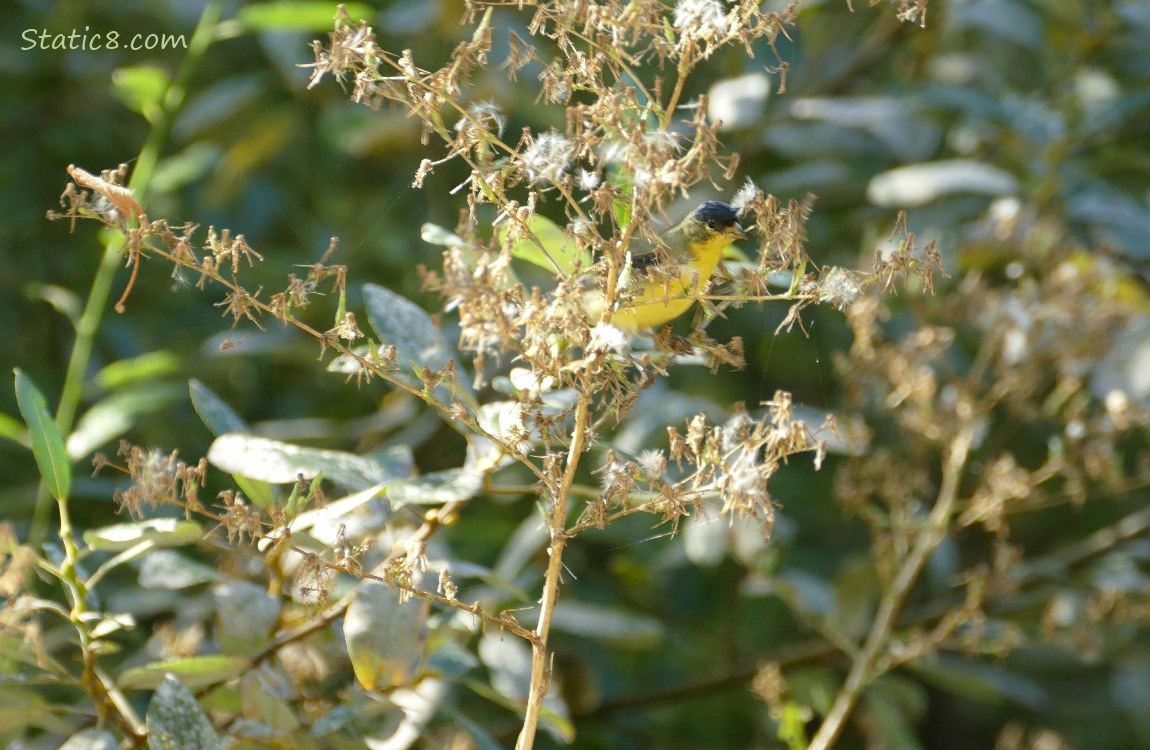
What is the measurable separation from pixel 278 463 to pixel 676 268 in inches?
13.0

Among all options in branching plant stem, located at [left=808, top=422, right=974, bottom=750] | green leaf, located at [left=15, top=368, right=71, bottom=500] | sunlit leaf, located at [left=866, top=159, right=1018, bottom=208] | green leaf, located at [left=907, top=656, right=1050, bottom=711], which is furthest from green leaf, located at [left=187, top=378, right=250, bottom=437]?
sunlit leaf, located at [left=866, top=159, right=1018, bottom=208]

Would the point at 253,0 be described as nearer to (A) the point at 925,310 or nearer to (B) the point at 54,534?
(B) the point at 54,534

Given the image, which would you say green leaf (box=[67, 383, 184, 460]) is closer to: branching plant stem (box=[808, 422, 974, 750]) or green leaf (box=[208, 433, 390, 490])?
green leaf (box=[208, 433, 390, 490])

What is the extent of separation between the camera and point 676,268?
625 millimetres

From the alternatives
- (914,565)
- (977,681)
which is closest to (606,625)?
(914,565)

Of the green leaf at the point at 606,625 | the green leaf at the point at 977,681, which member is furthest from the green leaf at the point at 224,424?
the green leaf at the point at 977,681

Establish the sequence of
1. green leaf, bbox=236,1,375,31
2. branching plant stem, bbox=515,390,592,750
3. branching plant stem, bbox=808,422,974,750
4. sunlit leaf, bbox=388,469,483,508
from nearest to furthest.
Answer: branching plant stem, bbox=515,390,592,750, sunlit leaf, bbox=388,469,483,508, green leaf, bbox=236,1,375,31, branching plant stem, bbox=808,422,974,750

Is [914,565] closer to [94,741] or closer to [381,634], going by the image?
[381,634]

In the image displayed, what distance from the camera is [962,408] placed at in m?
1.44

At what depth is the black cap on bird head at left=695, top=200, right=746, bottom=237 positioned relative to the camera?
2.85ft

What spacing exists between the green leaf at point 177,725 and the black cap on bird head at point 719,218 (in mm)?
493

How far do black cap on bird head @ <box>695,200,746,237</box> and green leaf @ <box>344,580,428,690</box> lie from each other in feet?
1.17

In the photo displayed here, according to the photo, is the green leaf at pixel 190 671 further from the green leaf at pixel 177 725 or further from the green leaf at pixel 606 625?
the green leaf at pixel 606 625

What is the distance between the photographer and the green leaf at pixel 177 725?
756 mm
